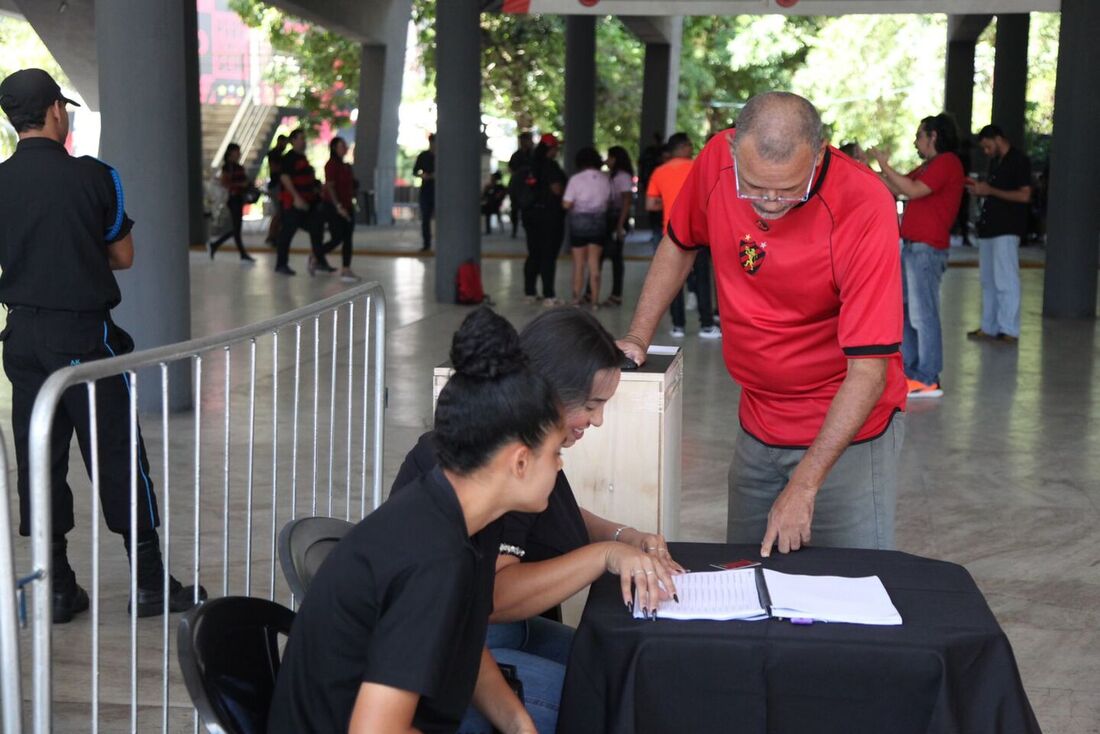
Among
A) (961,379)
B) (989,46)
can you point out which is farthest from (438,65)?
(989,46)

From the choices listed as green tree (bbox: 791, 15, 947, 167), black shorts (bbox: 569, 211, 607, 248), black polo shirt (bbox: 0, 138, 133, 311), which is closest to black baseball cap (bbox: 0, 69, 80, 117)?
black polo shirt (bbox: 0, 138, 133, 311)

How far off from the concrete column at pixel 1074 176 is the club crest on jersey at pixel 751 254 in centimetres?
905

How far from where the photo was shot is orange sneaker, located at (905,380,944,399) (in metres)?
8.10

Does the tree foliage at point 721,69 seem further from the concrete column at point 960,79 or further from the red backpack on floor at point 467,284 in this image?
the red backpack on floor at point 467,284

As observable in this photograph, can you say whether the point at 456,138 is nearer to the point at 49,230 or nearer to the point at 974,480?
the point at 974,480

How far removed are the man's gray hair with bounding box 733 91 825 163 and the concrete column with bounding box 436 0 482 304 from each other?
9481mm

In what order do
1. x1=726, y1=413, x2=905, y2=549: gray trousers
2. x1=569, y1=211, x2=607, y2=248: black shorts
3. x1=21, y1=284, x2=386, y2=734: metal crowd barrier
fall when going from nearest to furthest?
x1=21, y1=284, x2=386, y2=734: metal crowd barrier → x1=726, y1=413, x2=905, y2=549: gray trousers → x1=569, y1=211, x2=607, y2=248: black shorts

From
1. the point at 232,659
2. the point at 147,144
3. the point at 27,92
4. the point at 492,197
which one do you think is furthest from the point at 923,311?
the point at 492,197

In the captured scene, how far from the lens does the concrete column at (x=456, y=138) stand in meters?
11.9

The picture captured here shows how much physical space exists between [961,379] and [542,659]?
645 cm

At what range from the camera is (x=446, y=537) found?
81.2 inches

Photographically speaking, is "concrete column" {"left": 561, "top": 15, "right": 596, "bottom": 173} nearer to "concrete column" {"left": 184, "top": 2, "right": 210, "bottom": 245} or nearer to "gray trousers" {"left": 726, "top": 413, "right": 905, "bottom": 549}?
"concrete column" {"left": 184, "top": 2, "right": 210, "bottom": 245}

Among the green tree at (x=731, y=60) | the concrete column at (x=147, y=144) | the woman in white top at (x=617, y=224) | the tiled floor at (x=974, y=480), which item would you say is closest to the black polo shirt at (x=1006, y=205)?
the tiled floor at (x=974, y=480)

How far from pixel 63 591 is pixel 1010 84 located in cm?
1877
